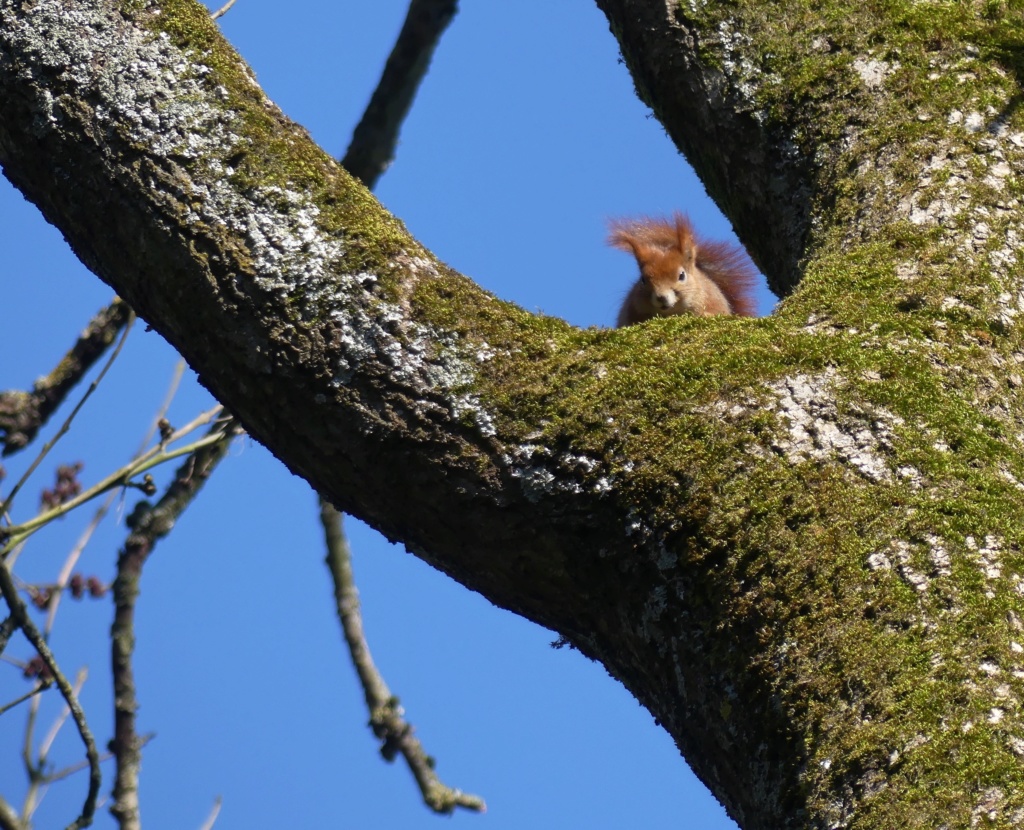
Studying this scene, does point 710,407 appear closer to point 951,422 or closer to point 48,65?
point 951,422

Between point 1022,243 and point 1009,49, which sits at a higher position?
point 1009,49

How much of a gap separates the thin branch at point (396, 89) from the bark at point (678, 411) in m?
2.31

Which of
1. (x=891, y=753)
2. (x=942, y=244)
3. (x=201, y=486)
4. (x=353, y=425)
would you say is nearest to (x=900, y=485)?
(x=891, y=753)

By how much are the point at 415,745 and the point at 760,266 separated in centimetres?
286

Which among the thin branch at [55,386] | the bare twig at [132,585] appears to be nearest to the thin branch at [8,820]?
the bare twig at [132,585]

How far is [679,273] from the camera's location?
616cm

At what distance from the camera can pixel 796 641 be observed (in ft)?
5.26

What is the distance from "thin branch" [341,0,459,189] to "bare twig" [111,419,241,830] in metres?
1.14

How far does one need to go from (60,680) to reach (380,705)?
1539mm

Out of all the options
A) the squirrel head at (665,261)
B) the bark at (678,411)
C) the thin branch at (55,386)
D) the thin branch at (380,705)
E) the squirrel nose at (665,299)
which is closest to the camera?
the bark at (678,411)

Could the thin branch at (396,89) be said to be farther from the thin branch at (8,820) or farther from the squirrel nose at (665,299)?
the thin branch at (8,820)

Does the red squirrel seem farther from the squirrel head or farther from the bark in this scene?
the bark

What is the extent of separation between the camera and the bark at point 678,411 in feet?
5.08

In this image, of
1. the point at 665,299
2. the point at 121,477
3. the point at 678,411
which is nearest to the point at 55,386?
the point at 121,477
